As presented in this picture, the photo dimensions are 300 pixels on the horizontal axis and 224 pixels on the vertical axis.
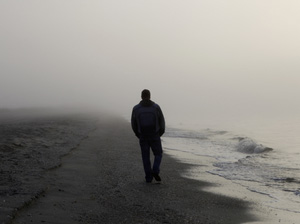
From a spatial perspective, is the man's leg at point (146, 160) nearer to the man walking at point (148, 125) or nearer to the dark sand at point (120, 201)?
the man walking at point (148, 125)

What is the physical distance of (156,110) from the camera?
29.1 feet

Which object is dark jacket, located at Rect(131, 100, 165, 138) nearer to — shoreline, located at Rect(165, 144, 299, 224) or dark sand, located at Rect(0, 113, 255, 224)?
dark sand, located at Rect(0, 113, 255, 224)

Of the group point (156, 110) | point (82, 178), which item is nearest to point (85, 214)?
point (82, 178)

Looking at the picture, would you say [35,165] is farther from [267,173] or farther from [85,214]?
[267,173]

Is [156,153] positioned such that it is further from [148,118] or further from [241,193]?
[241,193]

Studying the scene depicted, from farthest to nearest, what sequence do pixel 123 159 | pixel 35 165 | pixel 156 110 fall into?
1. pixel 123 159
2. pixel 35 165
3. pixel 156 110

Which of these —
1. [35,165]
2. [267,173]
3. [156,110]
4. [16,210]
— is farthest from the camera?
[267,173]

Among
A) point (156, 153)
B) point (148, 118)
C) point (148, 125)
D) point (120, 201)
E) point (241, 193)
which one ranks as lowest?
point (241, 193)

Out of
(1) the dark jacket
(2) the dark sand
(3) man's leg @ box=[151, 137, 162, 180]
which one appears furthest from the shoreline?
(1) the dark jacket

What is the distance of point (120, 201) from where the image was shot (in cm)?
682

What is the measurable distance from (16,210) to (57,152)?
25.2 feet

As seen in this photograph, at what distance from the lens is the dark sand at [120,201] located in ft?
18.8

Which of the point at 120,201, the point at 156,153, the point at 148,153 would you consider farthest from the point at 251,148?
the point at 120,201

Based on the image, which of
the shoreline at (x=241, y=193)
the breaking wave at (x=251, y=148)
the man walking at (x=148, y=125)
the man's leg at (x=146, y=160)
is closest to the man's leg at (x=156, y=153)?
the man walking at (x=148, y=125)
